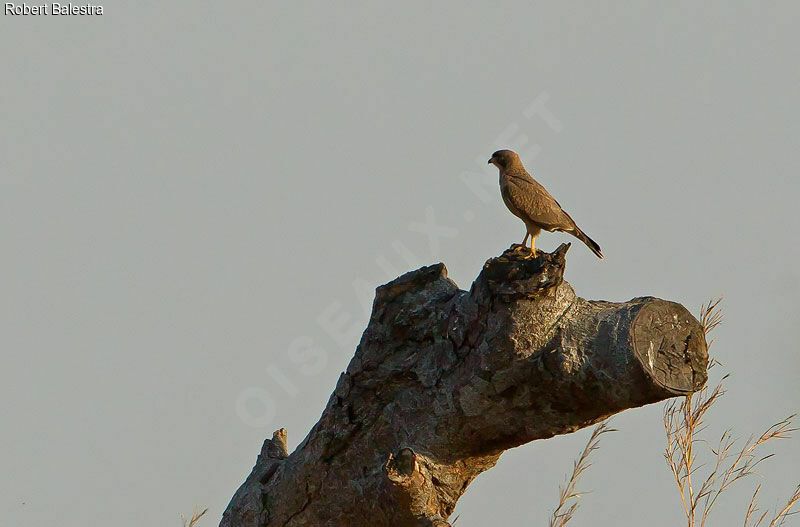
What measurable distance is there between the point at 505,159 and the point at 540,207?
92 centimetres

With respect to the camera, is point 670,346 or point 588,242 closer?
point 670,346

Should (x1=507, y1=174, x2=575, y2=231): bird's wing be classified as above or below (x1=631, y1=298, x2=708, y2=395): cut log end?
above

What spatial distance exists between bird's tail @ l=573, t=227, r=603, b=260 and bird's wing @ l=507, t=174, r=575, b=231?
0.06 meters

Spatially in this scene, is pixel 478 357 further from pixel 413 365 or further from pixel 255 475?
pixel 255 475

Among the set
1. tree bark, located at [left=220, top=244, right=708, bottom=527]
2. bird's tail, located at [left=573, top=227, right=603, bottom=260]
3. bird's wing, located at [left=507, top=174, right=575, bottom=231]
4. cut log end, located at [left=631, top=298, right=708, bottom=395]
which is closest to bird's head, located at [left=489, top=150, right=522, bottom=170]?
bird's wing, located at [left=507, top=174, right=575, bottom=231]

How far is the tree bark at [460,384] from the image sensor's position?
125 inches

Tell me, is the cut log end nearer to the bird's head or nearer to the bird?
the bird

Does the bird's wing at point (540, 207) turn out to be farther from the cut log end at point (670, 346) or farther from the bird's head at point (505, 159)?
the cut log end at point (670, 346)

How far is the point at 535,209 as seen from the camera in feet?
18.7

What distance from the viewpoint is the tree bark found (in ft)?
10.4

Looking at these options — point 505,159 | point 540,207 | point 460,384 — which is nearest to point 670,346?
point 460,384

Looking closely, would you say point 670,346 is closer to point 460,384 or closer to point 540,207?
point 460,384

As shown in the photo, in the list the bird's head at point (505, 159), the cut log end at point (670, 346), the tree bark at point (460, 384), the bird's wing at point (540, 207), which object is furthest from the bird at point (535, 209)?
the cut log end at point (670, 346)

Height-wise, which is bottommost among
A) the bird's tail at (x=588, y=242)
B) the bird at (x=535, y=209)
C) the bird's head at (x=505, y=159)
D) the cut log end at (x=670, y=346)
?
the cut log end at (x=670, y=346)
